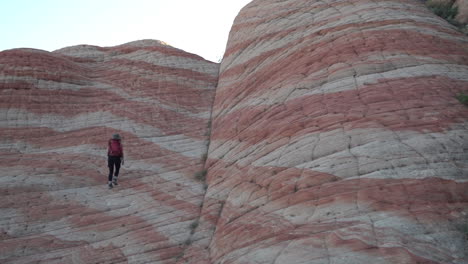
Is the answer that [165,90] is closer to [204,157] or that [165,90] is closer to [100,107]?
[100,107]

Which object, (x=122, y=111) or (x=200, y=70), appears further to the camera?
(x=200, y=70)

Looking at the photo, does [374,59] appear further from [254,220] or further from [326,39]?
[254,220]

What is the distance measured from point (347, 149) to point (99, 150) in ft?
28.0

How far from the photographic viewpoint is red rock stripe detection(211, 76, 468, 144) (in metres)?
10.6

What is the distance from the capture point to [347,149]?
Answer: 10.4 m

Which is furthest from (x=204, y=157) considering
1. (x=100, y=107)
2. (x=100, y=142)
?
(x=100, y=107)

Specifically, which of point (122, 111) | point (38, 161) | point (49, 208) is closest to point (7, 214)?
point (49, 208)

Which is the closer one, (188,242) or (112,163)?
(188,242)

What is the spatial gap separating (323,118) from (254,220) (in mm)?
3024

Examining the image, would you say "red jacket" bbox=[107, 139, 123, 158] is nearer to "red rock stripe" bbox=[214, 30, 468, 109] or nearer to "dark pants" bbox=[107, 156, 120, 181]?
"dark pants" bbox=[107, 156, 120, 181]

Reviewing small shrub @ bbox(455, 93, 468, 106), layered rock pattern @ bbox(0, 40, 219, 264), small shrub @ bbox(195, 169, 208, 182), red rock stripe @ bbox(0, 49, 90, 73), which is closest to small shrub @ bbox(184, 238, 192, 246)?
layered rock pattern @ bbox(0, 40, 219, 264)

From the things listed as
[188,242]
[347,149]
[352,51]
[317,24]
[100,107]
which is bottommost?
[188,242]

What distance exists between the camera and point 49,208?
13.2 m

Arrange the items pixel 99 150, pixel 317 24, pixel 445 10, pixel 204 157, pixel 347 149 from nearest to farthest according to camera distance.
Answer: pixel 347 149, pixel 204 157, pixel 99 150, pixel 317 24, pixel 445 10
